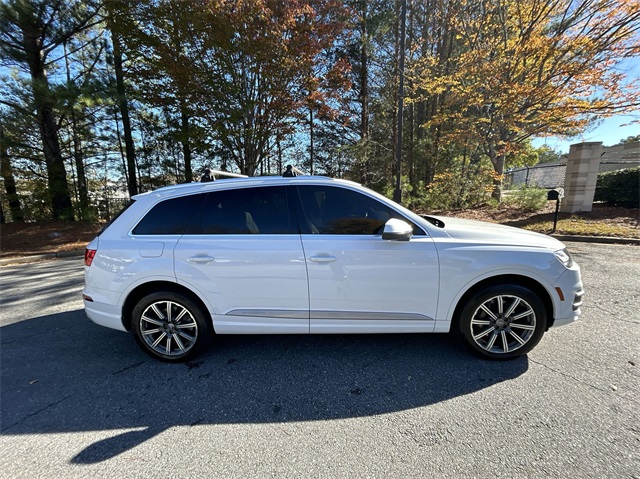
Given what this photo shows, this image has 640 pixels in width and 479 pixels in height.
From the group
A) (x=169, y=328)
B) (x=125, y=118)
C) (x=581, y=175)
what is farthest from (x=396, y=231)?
(x=125, y=118)

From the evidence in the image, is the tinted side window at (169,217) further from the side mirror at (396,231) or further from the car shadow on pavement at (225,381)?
the side mirror at (396,231)

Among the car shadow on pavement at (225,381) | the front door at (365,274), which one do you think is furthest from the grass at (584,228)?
the front door at (365,274)

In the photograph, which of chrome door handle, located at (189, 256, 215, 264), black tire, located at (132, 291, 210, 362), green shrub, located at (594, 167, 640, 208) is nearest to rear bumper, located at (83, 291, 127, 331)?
black tire, located at (132, 291, 210, 362)

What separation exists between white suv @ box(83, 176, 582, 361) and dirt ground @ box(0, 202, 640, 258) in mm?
7771

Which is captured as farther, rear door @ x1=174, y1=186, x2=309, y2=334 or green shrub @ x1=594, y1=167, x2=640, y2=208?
green shrub @ x1=594, y1=167, x2=640, y2=208

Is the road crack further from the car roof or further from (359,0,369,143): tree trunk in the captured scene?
(359,0,369,143): tree trunk

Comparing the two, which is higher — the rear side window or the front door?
the rear side window

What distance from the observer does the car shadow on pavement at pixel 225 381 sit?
216 centimetres

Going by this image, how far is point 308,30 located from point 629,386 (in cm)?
1194

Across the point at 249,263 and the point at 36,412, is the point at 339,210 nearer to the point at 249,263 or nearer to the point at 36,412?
the point at 249,263

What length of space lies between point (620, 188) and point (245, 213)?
47.4ft

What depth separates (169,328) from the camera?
2.87 meters

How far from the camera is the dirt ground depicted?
28.4 ft

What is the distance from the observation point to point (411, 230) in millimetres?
2590
